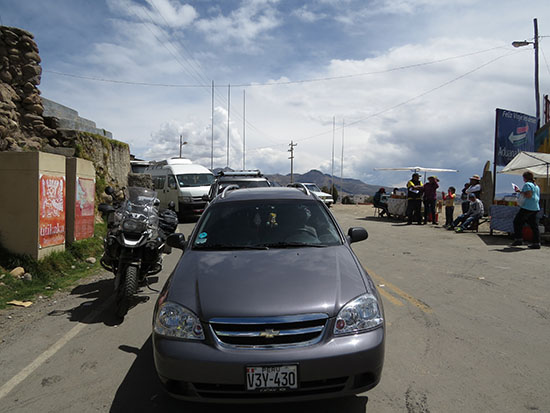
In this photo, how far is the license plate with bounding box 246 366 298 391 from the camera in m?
2.66

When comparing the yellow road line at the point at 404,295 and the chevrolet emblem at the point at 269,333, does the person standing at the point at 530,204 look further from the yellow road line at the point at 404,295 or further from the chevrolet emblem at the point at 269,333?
the chevrolet emblem at the point at 269,333

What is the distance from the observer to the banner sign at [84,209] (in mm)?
8844

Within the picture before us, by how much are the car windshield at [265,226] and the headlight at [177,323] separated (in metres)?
1.03

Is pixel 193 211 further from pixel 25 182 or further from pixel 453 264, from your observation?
pixel 453 264

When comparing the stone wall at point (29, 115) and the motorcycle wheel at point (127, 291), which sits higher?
the stone wall at point (29, 115)

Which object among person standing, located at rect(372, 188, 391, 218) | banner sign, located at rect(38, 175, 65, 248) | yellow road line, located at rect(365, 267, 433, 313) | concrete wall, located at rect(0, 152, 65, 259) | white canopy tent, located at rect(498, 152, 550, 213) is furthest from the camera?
person standing, located at rect(372, 188, 391, 218)

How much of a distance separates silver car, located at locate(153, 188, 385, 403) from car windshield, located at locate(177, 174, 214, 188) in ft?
51.8

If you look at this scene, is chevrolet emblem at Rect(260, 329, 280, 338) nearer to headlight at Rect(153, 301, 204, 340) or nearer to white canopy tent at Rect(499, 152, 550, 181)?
headlight at Rect(153, 301, 204, 340)

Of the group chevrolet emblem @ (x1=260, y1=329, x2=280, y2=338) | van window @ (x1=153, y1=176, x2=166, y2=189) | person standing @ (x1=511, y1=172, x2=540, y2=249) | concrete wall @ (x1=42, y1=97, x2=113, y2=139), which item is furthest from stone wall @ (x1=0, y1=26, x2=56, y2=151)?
person standing @ (x1=511, y1=172, x2=540, y2=249)

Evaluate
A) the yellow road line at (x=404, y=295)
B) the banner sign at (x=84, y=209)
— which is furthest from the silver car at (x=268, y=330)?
the banner sign at (x=84, y=209)

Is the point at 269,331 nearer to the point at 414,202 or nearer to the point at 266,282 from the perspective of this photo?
the point at 266,282

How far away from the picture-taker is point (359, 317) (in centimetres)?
297

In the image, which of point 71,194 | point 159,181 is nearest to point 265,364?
point 71,194

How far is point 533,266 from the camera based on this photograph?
8211 mm
